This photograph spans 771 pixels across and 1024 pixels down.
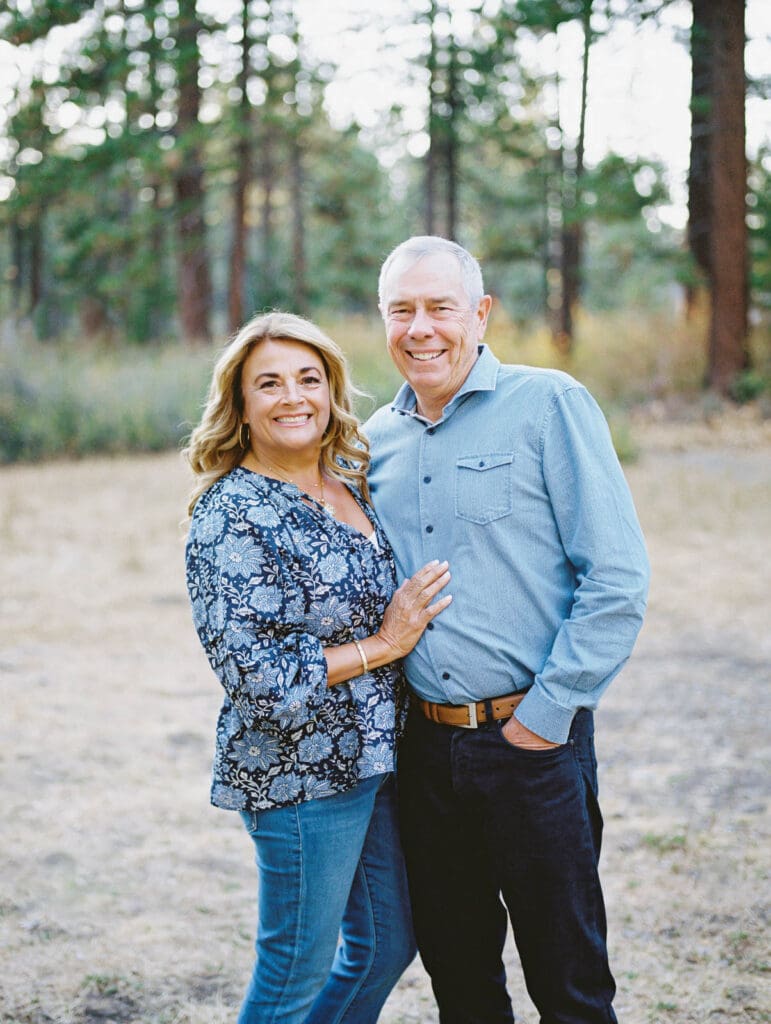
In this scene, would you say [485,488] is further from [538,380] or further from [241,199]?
[241,199]

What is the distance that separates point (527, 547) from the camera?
242 centimetres

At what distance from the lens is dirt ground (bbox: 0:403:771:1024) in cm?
340

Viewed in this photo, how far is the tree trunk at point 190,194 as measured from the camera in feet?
64.8

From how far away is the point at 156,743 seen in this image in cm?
558

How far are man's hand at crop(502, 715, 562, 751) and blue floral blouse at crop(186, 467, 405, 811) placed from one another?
271mm

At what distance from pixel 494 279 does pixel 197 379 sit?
30.4 m

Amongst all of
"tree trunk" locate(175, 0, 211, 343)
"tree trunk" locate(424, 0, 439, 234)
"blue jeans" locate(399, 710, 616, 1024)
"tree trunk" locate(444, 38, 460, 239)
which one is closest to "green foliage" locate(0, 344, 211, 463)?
"tree trunk" locate(175, 0, 211, 343)

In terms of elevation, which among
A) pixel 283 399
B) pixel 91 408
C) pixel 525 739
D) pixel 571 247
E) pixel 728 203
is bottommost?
pixel 525 739

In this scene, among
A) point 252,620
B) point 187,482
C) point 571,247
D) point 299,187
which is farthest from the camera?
point 299,187

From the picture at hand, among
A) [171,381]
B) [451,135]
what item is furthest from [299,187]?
[171,381]

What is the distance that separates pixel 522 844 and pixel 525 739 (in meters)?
0.24

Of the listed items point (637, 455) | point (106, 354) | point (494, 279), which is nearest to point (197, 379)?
point (106, 354)

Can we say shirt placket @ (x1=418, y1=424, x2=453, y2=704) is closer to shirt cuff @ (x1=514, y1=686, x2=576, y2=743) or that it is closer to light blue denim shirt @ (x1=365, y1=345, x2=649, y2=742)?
light blue denim shirt @ (x1=365, y1=345, x2=649, y2=742)

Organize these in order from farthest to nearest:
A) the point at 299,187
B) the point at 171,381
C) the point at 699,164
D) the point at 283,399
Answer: the point at 299,187, the point at 699,164, the point at 171,381, the point at 283,399
